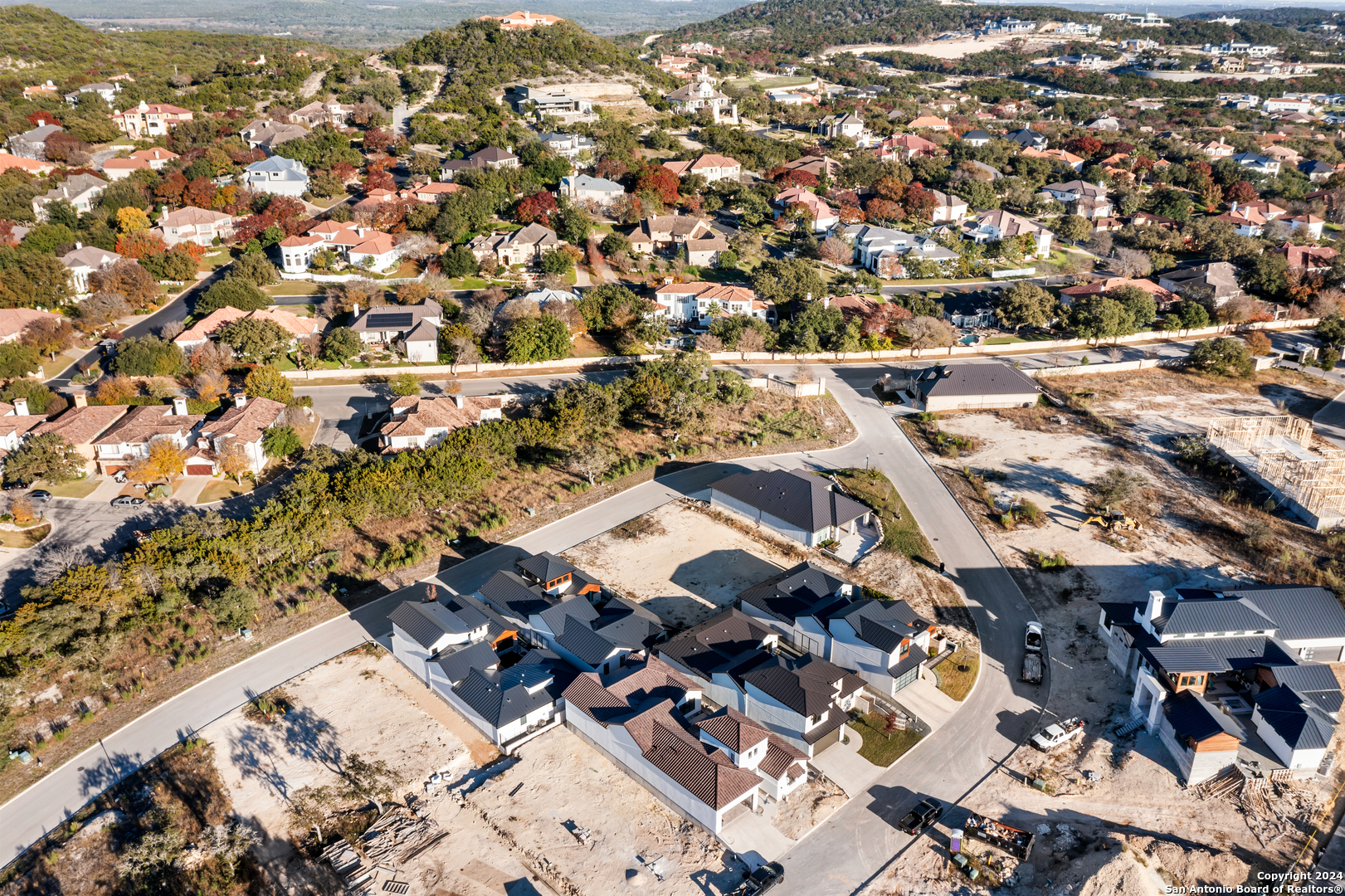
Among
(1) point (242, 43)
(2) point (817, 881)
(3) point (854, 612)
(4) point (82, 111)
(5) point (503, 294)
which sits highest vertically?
(1) point (242, 43)

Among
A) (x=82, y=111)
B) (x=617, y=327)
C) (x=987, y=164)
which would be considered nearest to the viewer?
(x=617, y=327)

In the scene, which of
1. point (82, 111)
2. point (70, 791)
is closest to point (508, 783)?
point (70, 791)

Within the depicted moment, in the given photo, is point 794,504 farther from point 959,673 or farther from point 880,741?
point 880,741

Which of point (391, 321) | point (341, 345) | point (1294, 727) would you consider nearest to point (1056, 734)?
point (1294, 727)

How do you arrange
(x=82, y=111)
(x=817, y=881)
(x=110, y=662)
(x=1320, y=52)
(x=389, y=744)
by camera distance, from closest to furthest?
(x=817, y=881) → (x=389, y=744) → (x=110, y=662) → (x=82, y=111) → (x=1320, y=52)

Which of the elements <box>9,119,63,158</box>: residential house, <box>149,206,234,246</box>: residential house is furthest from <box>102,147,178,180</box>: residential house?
<box>149,206,234,246</box>: residential house

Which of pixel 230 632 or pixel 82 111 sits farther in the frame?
pixel 82 111

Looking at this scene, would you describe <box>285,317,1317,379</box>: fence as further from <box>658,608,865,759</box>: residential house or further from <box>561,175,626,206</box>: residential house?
<box>658,608,865,759</box>: residential house

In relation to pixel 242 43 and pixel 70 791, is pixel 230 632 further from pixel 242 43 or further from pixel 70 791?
pixel 242 43
